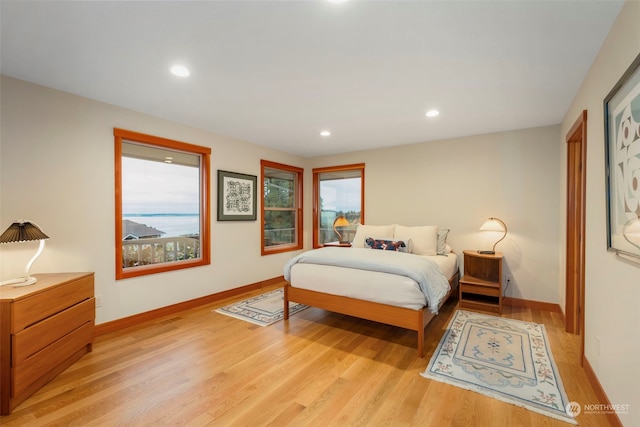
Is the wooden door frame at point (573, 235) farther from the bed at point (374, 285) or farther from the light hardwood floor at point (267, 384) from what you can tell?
the bed at point (374, 285)

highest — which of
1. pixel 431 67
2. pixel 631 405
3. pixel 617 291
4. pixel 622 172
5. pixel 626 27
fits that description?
pixel 431 67

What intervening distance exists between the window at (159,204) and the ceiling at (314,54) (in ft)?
1.66

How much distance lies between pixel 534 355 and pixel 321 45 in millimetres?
3054

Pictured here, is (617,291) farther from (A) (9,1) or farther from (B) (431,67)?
(A) (9,1)

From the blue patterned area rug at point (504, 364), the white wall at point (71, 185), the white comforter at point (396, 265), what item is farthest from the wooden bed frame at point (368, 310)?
the white wall at point (71, 185)

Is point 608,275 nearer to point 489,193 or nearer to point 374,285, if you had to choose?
point 374,285

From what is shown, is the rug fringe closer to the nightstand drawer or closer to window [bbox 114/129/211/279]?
the nightstand drawer

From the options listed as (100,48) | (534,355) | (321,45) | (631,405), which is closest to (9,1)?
(100,48)

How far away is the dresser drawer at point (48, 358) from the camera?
5.87 feet

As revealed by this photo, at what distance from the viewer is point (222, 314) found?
3.43 metres

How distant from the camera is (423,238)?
3881 millimetres

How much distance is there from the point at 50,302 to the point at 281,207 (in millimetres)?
3516

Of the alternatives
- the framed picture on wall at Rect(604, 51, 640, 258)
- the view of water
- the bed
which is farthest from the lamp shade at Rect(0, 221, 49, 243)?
the framed picture on wall at Rect(604, 51, 640, 258)

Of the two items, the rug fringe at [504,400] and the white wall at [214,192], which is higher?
the white wall at [214,192]
